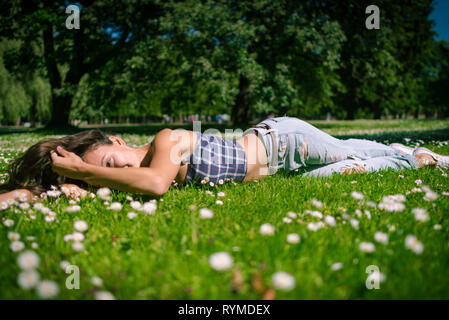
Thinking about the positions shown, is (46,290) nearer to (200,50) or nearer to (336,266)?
(336,266)

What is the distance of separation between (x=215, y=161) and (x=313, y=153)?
4.55ft

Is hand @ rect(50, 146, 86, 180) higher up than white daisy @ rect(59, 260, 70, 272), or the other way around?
hand @ rect(50, 146, 86, 180)

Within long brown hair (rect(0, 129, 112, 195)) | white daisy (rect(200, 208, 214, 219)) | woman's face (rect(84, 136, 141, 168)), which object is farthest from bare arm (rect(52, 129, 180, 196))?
white daisy (rect(200, 208, 214, 219))

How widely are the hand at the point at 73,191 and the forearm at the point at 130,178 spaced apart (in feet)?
1.54

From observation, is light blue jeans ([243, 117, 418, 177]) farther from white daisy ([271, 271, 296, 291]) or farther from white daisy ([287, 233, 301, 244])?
white daisy ([271, 271, 296, 291])

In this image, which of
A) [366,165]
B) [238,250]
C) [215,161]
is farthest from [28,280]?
[366,165]

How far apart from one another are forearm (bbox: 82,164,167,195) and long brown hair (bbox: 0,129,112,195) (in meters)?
0.59

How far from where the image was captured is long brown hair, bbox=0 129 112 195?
9.23 feet

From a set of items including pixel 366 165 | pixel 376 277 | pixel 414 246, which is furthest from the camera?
pixel 366 165

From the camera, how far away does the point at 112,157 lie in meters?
2.60

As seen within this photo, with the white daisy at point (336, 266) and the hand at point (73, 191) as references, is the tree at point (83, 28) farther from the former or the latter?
the white daisy at point (336, 266)

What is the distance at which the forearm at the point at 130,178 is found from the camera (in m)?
2.23

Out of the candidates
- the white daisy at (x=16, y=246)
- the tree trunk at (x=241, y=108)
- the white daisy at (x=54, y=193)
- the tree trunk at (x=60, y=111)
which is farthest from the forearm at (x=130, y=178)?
the tree trunk at (x=60, y=111)
